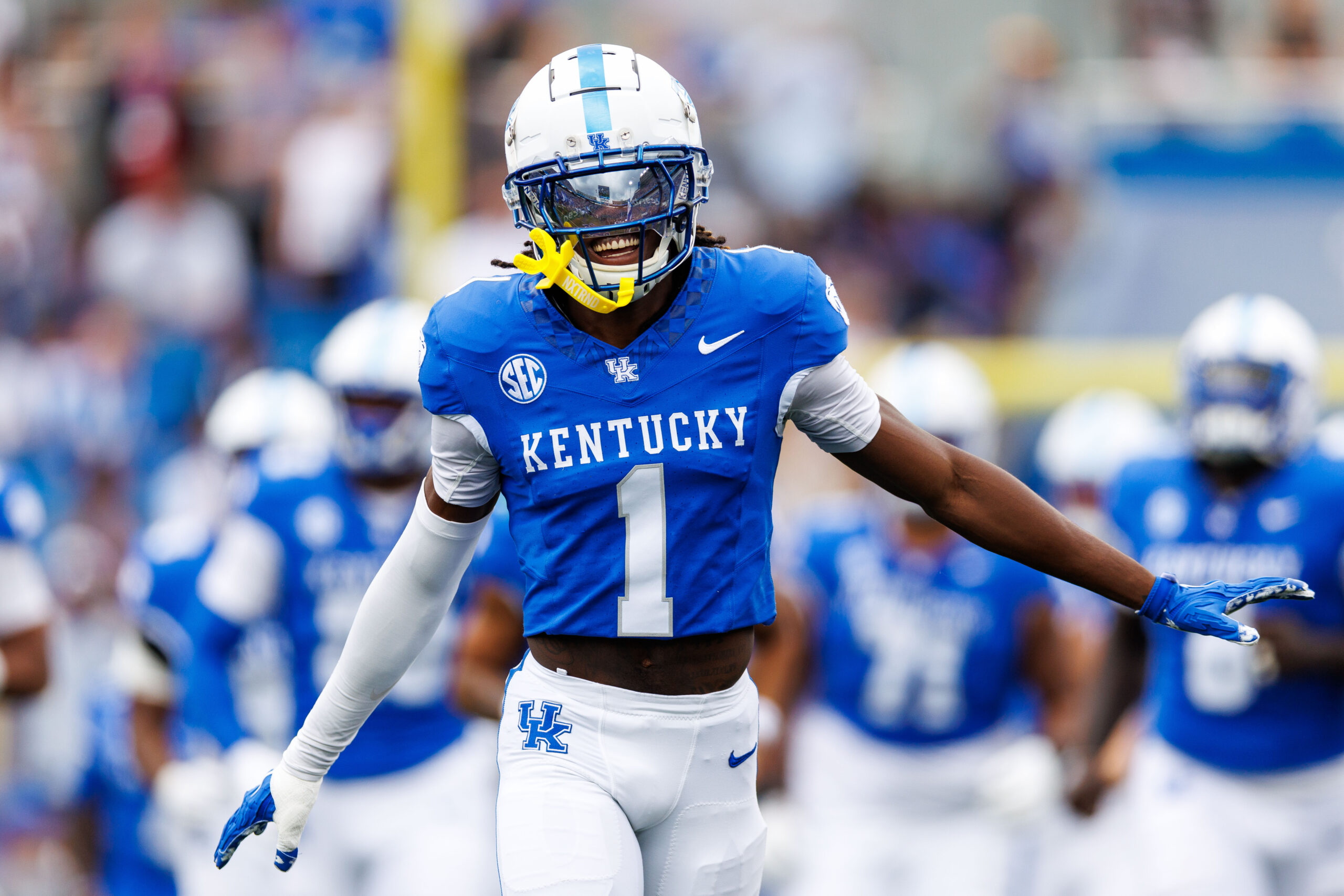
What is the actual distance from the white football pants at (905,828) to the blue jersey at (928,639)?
0.08 meters

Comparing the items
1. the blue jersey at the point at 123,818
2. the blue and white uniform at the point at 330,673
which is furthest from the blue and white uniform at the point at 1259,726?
the blue jersey at the point at 123,818

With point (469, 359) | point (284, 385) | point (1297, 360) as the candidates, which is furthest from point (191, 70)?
point (469, 359)

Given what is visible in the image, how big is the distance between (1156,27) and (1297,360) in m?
6.94

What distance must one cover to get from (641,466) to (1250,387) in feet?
9.65

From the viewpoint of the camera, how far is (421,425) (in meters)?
6.27

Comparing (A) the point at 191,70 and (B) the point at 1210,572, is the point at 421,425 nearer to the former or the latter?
(B) the point at 1210,572

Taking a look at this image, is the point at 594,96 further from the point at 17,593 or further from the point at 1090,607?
the point at 1090,607

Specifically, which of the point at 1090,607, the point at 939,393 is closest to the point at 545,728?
the point at 939,393

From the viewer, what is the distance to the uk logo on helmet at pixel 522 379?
11.5 feet

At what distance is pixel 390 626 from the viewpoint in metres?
3.77

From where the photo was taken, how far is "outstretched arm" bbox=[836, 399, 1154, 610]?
358cm

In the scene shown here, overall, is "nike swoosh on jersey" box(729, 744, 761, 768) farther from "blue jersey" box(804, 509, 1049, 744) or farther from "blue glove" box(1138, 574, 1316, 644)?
"blue jersey" box(804, 509, 1049, 744)

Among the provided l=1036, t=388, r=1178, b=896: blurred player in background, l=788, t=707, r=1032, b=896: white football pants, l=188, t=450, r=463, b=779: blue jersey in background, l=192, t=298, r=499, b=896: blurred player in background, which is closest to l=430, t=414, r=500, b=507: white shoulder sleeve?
l=192, t=298, r=499, b=896: blurred player in background

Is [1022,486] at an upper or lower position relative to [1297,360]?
upper
